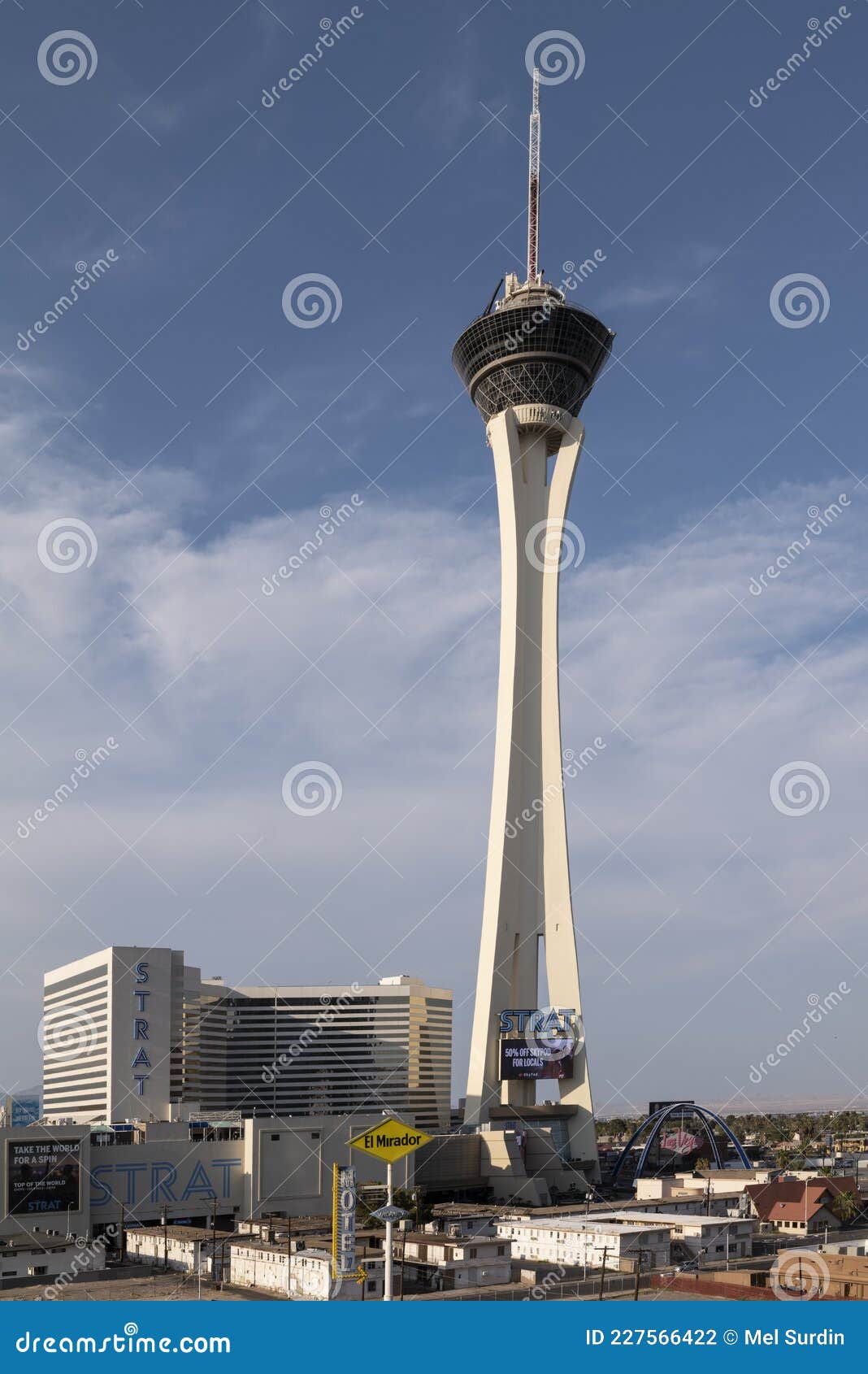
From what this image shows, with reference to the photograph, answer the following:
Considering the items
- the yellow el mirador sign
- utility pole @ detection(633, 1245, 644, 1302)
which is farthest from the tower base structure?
the yellow el mirador sign

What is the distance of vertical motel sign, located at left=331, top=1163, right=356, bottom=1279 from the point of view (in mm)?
46000

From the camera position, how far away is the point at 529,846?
101 m

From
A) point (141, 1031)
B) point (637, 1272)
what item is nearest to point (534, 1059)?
point (141, 1031)

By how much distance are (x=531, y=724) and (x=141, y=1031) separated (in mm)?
38853

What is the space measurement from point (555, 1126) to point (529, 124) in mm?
82763

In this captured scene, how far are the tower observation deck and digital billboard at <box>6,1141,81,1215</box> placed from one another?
120ft

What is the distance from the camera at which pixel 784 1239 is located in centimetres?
7006

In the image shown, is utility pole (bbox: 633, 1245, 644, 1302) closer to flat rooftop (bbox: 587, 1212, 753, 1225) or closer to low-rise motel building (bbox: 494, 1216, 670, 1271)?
low-rise motel building (bbox: 494, 1216, 670, 1271)

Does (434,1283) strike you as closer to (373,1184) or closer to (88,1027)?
(373,1184)

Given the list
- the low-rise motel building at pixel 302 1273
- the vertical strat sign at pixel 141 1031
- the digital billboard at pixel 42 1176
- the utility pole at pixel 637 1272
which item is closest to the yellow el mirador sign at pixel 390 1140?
the utility pole at pixel 637 1272

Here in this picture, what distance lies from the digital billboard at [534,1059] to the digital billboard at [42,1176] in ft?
129

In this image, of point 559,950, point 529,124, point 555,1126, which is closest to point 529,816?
point 559,950

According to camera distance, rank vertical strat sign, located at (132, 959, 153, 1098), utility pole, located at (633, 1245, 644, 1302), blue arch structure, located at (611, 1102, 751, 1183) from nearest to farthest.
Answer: utility pole, located at (633, 1245, 644, 1302)
vertical strat sign, located at (132, 959, 153, 1098)
blue arch structure, located at (611, 1102, 751, 1183)

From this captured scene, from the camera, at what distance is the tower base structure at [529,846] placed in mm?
95562
